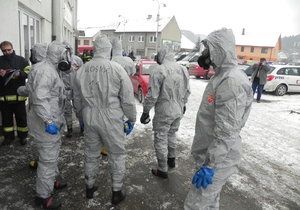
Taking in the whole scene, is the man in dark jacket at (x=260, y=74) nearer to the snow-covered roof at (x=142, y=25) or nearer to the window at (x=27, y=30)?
the window at (x=27, y=30)

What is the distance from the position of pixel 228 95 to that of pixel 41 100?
2084mm

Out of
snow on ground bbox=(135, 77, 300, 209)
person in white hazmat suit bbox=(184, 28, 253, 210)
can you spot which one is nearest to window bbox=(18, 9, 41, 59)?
snow on ground bbox=(135, 77, 300, 209)

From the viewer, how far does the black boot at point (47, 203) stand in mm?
3541

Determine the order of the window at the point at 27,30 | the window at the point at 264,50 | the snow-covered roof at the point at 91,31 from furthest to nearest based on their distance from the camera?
the snow-covered roof at the point at 91,31
the window at the point at 264,50
the window at the point at 27,30

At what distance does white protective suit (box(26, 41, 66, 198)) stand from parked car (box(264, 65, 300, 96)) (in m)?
12.4

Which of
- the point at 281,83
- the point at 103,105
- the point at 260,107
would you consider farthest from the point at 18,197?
the point at 281,83

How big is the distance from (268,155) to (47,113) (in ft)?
15.0

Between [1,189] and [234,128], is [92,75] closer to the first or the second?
[234,128]

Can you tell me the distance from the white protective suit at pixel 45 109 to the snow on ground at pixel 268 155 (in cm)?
277

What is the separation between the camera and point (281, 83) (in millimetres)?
14172

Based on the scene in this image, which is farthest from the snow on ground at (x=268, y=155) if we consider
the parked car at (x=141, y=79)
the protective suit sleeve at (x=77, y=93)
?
the protective suit sleeve at (x=77, y=93)

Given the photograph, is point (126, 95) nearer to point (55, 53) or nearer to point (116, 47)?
point (55, 53)

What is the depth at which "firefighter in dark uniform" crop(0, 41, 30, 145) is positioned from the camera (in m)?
5.17

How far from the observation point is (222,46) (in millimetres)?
2650
